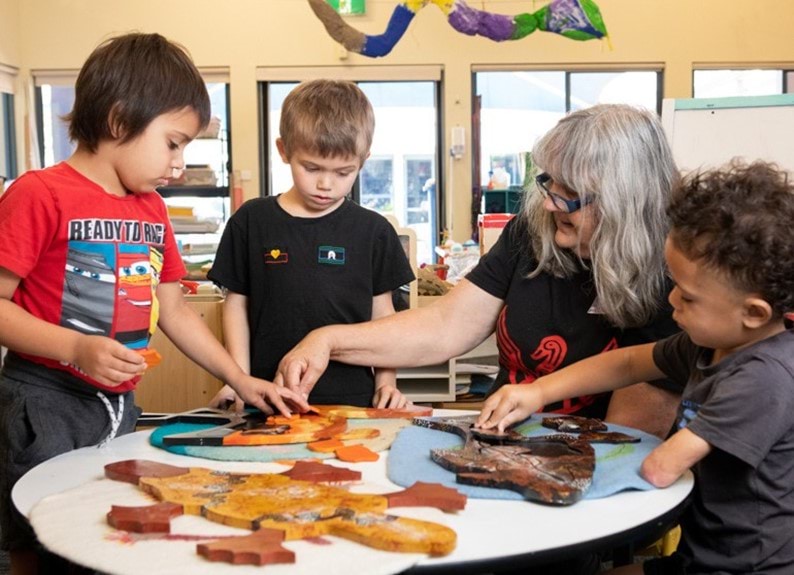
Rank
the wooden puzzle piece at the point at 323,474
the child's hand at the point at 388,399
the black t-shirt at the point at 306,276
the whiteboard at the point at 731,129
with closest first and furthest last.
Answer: the wooden puzzle piece at the point at 323,474
the child's hand at the point at 388,399
the black t-shirt at the point at 306,276
the whiteboard at the point at 731,129

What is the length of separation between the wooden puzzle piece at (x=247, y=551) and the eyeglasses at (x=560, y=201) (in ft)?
3.31

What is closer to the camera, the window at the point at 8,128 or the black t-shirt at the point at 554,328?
the black t-shirt at the point at 554,328

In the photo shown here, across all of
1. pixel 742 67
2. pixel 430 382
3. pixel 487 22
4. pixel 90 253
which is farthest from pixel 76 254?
pixel 742 67

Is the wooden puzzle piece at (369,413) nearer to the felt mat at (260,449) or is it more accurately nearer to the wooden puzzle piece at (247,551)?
the felt mat at (260,449)

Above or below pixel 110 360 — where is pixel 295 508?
below

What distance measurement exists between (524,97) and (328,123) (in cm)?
672

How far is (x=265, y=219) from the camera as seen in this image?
80.0 inches

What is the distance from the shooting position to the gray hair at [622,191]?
1.72 metres

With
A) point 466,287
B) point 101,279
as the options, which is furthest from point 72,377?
point 466,287

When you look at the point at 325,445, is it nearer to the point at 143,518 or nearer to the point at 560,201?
the point at 143,518

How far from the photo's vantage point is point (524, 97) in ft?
27.5

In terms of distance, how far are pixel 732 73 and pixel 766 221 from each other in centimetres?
759

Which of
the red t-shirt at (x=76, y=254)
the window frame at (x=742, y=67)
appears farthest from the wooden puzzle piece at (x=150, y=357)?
the window frame at (x=742, y=67)

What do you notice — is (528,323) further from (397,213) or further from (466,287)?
(397,213)
